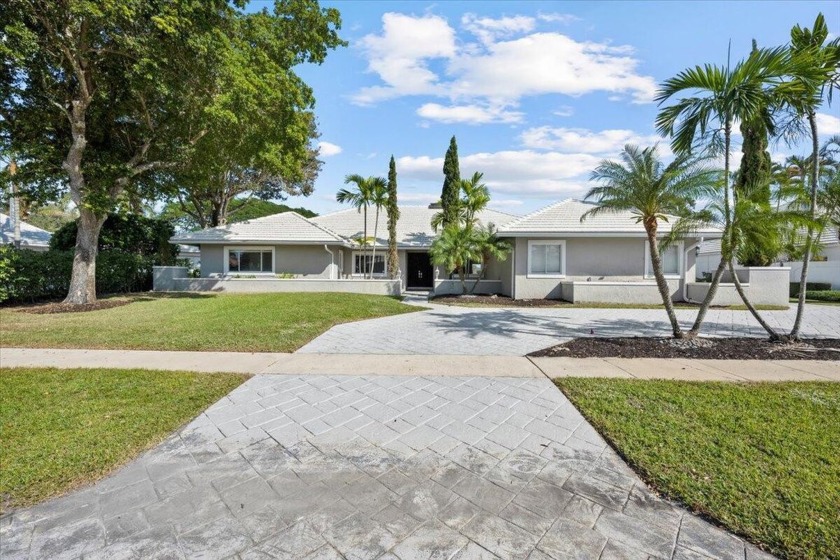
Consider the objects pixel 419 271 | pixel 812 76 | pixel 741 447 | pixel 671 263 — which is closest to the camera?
pixel 741 447

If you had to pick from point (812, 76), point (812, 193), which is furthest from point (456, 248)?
point (812, 76)

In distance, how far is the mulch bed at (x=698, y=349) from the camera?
24.6 feet

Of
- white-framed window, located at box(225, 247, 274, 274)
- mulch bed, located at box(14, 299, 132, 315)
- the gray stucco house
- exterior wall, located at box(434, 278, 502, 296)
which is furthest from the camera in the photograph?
white-framed window, located at box(225, 247, 274, 274)

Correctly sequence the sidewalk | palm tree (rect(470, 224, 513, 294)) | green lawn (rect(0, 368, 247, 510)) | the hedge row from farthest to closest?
palm tree (rect(470, 224, 513, 294)), the hedge row, the sidewalk, green lawn (rect(0, 368, 247, 510))

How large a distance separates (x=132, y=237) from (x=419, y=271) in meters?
15.5

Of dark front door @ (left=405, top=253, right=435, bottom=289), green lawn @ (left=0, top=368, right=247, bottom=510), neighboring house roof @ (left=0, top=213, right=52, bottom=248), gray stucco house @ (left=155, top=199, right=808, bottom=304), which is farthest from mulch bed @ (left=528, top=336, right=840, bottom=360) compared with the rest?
neighboring house roof @ (left=0, top=213, right=52, bottom=248)

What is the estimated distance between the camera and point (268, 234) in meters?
20.2

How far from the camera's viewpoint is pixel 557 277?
57.5 feet

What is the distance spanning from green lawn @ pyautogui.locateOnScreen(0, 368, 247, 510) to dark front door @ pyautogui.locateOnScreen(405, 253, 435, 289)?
19764mm

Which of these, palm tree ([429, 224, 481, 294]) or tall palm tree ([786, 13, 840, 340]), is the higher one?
tall palm tree ([786, 13, 840, 340])

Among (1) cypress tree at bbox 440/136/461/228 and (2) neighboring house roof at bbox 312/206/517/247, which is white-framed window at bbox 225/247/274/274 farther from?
(1) cypress tree at bbox 440/136/461/228

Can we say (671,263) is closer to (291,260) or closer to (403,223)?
(403,223)

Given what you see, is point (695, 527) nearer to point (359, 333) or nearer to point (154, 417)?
point (154, 417)

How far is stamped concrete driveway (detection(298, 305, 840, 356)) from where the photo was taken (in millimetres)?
8297
